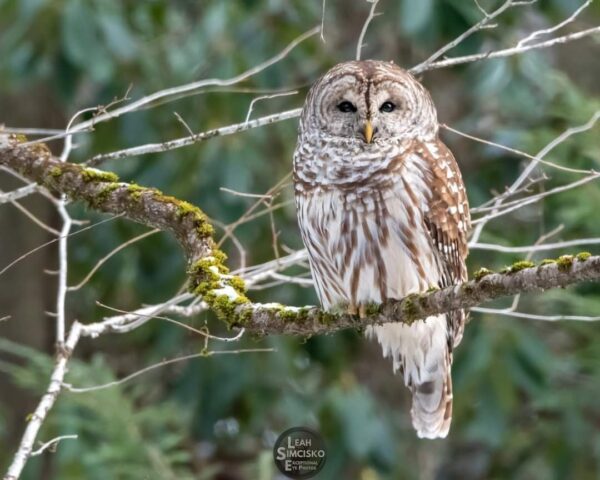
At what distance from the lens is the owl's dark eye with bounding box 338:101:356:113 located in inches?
197

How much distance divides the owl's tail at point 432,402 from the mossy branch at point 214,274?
1049 mm

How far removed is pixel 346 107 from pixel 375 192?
17.2 inches

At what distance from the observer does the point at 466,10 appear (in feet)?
23.4

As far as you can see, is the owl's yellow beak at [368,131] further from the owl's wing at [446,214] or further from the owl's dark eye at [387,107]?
the owl's wing at [446,214]

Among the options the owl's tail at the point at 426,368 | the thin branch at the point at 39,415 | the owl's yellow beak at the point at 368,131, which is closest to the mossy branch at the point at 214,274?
the thin branch at the point at 39,415

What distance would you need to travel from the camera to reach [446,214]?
498 centimetres

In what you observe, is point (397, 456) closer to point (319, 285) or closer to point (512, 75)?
point (512, 75)

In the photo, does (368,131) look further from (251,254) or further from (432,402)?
(251,254)

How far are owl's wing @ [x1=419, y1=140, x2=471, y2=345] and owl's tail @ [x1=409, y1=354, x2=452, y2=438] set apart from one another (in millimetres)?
541

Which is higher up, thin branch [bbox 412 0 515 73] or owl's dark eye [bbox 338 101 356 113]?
owl's dark eye [bbox 338 101 356 113]

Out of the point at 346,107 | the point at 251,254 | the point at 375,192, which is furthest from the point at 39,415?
the point at 251,254

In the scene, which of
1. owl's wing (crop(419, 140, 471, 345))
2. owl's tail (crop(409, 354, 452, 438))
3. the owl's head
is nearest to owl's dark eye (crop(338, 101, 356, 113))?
the owl's head

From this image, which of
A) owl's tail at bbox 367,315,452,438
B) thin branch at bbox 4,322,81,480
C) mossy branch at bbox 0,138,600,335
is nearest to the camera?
mossy branch at bbox 0,138,600,335

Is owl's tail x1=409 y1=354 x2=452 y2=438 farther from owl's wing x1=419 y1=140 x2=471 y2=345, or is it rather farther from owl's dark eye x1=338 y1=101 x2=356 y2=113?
owl's dark eye x1=338 y1=101 x2=356 y2=113
